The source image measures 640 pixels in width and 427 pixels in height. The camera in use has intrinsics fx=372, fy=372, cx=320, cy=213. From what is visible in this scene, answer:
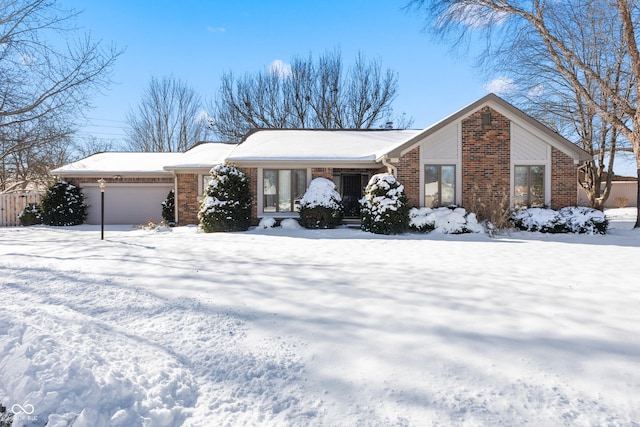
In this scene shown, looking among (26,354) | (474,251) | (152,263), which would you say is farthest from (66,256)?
(474,251)

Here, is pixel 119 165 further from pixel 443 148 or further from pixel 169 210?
pixel 443 148

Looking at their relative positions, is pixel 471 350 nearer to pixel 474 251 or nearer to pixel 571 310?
pixel 571 310

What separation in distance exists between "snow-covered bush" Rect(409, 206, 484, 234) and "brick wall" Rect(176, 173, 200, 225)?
352 inches

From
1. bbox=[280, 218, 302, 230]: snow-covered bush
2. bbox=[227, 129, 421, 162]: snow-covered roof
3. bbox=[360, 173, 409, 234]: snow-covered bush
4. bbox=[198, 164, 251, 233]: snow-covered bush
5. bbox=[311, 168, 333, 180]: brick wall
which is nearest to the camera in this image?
bbox=[360, 173, 409, 234]: snow-covered bush

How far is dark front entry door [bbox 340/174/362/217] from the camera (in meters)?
17.9

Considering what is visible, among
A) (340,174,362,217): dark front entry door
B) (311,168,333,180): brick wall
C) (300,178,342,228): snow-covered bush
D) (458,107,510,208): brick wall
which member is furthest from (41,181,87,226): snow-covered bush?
(458,107,510,208): brick wall

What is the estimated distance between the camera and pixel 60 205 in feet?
53.6

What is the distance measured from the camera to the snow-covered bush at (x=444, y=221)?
481 inches

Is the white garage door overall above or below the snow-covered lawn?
above

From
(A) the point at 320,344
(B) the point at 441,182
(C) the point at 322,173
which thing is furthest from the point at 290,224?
(A) the point at 320,344

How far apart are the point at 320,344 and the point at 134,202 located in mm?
17156

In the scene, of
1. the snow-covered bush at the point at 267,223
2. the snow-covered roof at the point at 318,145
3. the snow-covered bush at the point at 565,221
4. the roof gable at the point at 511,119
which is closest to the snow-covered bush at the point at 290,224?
the snow-covered bush at the point at 267,223

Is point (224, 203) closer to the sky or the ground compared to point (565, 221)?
closer to the sky

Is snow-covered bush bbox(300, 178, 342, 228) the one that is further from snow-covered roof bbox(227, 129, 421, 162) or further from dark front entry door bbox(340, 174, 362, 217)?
dark front entry door bbox(340, 174, 362, 217)
